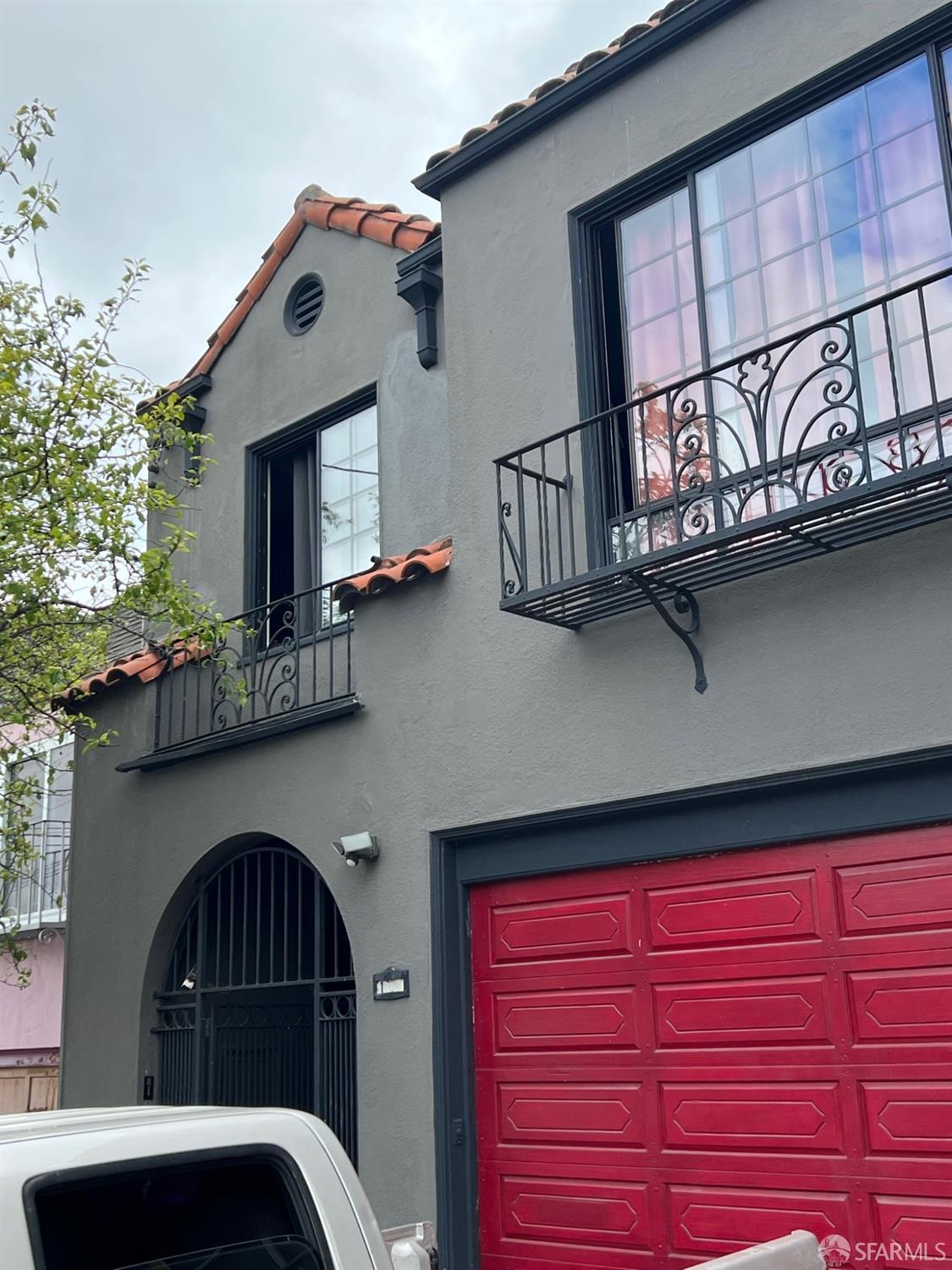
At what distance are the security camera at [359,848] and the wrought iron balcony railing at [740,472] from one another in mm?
1816

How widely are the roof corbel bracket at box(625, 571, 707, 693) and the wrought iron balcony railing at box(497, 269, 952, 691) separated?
10 mm

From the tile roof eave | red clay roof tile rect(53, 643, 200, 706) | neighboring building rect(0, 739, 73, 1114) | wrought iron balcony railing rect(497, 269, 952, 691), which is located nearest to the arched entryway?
red clay roof tile rect(53, 643, 200, 706)

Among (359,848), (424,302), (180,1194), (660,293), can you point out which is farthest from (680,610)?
(180,1194)

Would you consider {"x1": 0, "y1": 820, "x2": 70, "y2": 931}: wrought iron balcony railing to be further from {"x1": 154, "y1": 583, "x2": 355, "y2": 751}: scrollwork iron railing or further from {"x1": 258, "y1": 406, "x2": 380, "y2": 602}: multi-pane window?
{"x1": 258, "y1": 406, "x2": 380, "y2": 602}: multi-pane window

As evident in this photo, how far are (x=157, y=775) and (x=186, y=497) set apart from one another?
2.44 m

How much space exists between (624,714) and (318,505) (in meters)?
3.92

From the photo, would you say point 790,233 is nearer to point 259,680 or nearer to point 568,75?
point 568,75

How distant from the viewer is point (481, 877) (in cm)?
771

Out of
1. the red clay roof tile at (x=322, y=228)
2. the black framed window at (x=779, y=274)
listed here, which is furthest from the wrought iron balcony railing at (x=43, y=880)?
the black framed window at (x=779, y=274)

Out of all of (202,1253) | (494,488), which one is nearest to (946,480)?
(494,488)

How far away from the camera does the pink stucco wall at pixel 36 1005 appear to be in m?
16.0

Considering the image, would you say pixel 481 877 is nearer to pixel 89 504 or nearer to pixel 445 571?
pixel 445 571

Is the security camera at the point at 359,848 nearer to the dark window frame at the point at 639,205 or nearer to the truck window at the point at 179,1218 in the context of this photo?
the dark window frame at the point at 639,205

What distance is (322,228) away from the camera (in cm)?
1048
